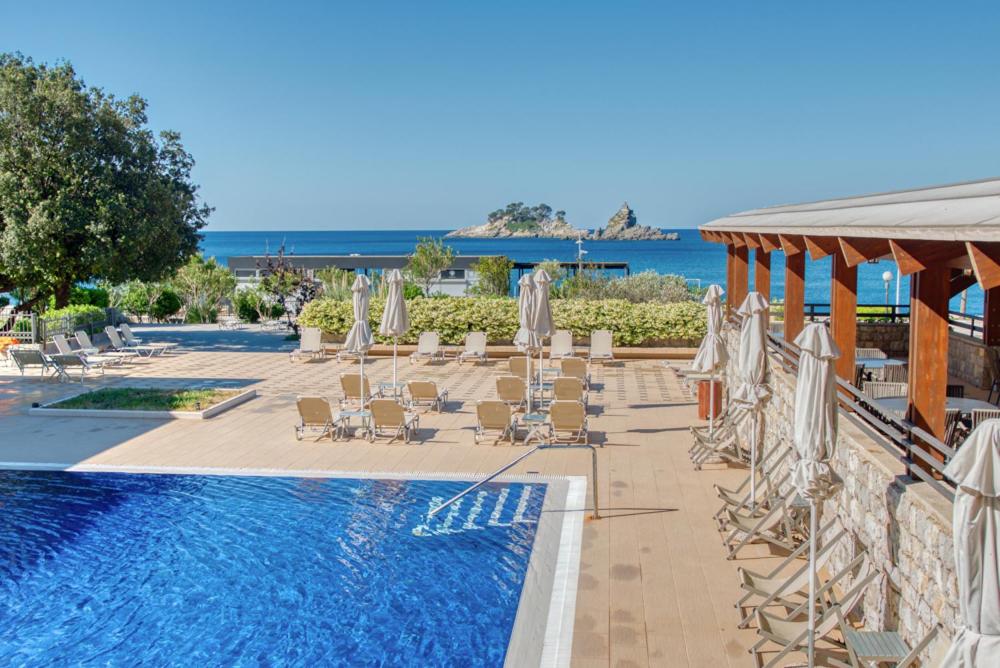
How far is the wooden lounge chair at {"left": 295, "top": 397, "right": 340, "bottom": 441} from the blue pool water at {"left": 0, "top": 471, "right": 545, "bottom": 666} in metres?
1.92

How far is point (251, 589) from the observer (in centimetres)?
779

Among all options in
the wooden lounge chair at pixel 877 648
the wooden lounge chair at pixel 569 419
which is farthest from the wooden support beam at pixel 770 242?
the wooden lounge chair at pixel 877 648

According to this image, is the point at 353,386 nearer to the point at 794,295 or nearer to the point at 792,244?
the point at 794,295

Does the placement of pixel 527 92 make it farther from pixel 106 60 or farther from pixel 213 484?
pixel 213 484

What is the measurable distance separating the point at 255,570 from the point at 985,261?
6759mm

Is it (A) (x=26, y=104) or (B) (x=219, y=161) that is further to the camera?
(B) (x=219, y=161)

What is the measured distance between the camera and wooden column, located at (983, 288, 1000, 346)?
12742mm

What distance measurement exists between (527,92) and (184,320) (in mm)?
66677

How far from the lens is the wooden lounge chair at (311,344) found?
20578 mm

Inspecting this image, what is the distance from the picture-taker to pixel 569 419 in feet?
39.8

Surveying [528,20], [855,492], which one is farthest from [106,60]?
[528,20]

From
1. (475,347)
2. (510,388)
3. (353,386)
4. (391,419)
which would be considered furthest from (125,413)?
(475,347)

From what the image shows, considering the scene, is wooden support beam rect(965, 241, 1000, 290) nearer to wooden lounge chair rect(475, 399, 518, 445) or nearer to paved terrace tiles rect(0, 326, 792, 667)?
paved terrace tiles rect(0, 326, 792, 667)

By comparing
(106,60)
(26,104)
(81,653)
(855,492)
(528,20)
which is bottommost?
(81,653)
